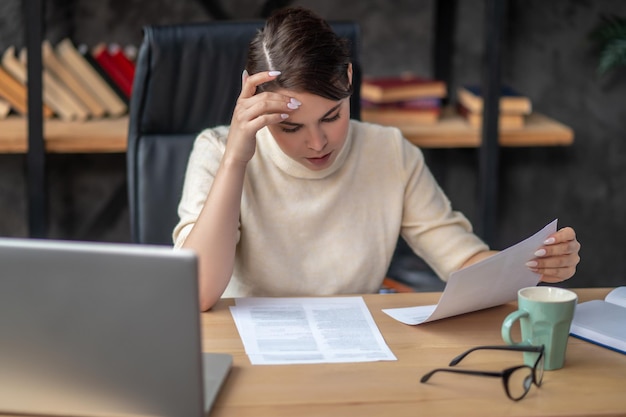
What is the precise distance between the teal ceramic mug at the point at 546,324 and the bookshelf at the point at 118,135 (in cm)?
135

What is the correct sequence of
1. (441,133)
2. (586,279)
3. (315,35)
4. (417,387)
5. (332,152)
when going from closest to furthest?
(417,387)
(315,35)
(332,152)
(441,133)
(586,279)

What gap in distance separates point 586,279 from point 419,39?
0.99 metres

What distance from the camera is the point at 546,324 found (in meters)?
1.16

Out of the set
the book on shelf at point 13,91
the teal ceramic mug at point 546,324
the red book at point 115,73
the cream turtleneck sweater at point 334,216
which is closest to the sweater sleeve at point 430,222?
the cream turtleneck sweater at point 334,216

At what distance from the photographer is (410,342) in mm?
1276

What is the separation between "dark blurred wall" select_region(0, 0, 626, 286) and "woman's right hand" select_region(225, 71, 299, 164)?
56.9 inches

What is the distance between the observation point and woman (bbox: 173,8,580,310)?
57.6 inches

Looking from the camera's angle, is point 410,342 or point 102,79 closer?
point 410,342

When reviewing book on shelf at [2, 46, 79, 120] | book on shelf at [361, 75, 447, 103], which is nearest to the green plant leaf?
book on shelf at [361, 75, 447, 103]

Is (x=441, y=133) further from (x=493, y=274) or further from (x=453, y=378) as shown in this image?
(x=453, y=378)

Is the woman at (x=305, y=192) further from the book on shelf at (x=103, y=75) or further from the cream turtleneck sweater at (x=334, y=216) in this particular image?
the book on shelf at (x=103, y=75)

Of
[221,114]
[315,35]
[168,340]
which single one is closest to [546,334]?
[168,340]

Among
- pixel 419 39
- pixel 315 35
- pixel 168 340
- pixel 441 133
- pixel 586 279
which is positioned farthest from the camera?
pixel 586 279

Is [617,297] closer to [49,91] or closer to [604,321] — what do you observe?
[604,321]
